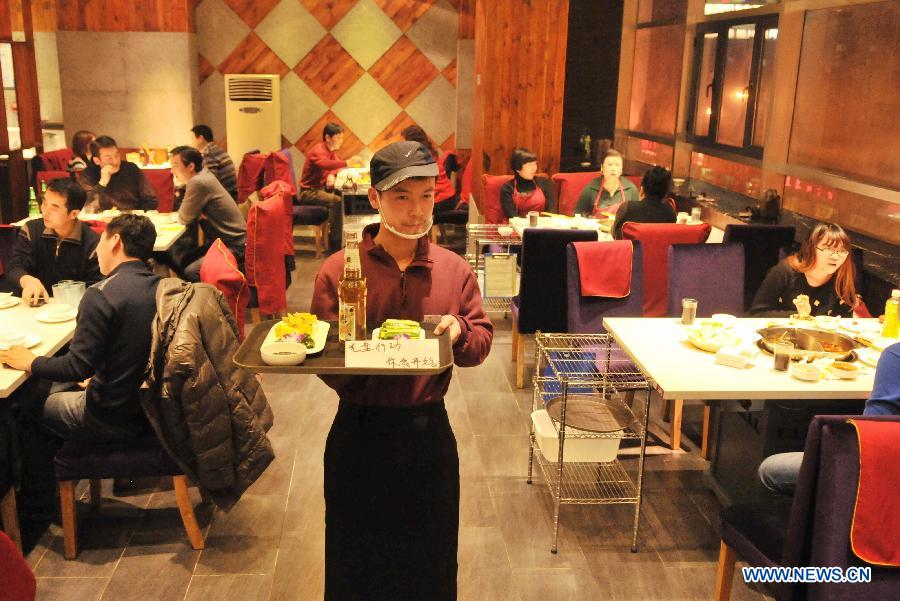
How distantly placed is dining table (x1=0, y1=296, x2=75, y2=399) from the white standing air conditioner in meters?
5.12

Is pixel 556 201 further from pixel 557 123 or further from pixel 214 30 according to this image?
pixel 214 30

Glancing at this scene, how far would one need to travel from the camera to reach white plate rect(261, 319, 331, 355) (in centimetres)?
186

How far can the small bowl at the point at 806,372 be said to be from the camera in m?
2.90

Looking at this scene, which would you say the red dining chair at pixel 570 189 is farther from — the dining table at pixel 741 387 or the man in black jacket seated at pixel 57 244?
the man in black jacket seated at pixel 57 244

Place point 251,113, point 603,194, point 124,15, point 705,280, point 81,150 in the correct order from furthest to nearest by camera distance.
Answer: point 251,113, point 124,15, point 81,150, point 603,194, point 705,280

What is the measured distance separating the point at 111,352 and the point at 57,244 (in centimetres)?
143

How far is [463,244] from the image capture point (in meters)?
8.05

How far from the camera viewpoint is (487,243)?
524 cm

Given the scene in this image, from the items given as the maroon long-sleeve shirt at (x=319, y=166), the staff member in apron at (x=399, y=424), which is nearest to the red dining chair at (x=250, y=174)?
the maroon long-sleeve shirt at (x=319, y=166)

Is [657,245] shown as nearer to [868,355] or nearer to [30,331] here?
[868,355]


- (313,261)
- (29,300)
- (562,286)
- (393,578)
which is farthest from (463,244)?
(393,578)

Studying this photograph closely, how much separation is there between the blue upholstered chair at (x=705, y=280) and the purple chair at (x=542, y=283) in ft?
1.97

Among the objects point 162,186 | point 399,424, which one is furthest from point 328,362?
point 162,186

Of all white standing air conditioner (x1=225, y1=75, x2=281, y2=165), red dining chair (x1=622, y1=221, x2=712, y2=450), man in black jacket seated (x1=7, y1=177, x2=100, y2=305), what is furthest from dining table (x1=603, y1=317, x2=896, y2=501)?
white standing air conditioner (x1=225, y1=75, x2=281, y2=165)
